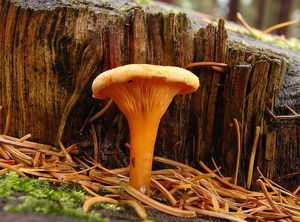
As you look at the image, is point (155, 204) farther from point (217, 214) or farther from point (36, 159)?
point (36, 159)

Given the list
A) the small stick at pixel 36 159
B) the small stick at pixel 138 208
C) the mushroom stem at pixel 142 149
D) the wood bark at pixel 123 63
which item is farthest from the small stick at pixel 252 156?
the small stick at pixel 36 159

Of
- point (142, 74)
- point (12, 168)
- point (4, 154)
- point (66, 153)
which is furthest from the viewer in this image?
point (66, 153)

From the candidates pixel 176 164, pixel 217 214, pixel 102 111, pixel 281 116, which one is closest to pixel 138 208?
pixel 217 214

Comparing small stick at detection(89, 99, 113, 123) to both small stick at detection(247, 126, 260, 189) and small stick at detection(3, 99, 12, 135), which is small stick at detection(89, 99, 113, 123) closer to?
small stick at detection(3, 99, 12, 135)

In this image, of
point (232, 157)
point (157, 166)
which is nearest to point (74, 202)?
point (157, 166)

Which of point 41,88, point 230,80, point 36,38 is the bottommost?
point 41,88

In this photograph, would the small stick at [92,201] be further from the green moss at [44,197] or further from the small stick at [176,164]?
the small stick at [176,164]

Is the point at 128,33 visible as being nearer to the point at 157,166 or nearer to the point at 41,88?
the point at 41,88
